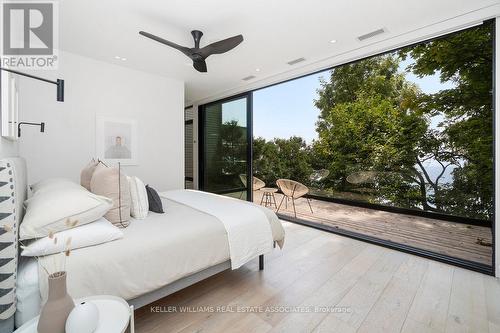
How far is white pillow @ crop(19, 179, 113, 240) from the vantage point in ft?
4.01

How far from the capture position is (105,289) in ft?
4.21

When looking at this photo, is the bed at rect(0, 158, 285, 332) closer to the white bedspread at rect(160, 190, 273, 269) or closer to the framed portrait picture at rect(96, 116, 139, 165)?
the white bedspread at rect(160, 190, 273, 269)

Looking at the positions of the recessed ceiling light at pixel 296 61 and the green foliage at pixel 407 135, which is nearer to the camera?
the green foliage at pixel 407 135

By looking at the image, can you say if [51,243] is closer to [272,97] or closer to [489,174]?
[489,174]

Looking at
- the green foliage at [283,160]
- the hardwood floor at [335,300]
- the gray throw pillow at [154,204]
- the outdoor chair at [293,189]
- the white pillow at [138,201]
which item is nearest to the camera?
the hardwood floor at [335,300]

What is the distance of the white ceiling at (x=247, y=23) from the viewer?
227cm

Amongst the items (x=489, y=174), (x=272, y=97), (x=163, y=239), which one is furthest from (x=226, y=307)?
(x=272, y=97)

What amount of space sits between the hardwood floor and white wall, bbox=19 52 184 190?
2595 mm

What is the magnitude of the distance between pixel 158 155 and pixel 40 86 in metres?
1.81

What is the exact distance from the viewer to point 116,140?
12.2 ft

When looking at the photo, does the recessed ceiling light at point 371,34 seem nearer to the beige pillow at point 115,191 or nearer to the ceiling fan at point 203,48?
the ceiling fan at point 203,48

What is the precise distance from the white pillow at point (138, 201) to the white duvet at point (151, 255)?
0.27 feet

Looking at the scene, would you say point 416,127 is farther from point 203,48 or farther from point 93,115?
point 93,115
